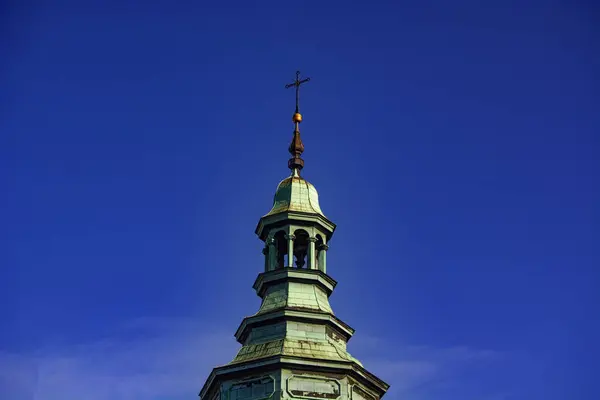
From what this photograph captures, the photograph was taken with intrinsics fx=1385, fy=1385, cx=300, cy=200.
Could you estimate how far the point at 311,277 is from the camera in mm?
70312

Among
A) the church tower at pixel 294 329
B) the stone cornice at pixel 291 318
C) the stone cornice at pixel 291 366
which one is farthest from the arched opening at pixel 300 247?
the stone cornice at pixel 291 366

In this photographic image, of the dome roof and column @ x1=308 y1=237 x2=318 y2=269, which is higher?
the dome roof

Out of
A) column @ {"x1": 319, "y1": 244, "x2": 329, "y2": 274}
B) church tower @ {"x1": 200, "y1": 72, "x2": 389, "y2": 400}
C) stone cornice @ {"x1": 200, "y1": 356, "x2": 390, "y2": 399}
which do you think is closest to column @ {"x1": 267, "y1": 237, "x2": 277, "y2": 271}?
church tower @ {"x1": 200, "y1": 72, "x2": 389, "y2": 400}

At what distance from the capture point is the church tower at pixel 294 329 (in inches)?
2544

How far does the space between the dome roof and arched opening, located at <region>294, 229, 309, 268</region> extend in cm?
122

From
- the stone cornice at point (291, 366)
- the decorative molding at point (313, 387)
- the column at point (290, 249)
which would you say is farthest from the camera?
the column at point (290, 249)

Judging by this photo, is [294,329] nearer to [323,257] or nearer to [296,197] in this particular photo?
[323,257]

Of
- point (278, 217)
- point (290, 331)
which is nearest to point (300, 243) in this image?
point (278, 217)

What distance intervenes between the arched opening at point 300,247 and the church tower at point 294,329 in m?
0.05

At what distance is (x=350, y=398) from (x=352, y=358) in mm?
3219

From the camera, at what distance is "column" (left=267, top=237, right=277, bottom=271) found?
234ft

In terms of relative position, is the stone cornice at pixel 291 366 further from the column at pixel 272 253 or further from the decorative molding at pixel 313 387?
the column at pixel 272 253

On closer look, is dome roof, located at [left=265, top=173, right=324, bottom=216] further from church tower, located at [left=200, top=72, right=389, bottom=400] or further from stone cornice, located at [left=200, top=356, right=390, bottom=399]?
stone cornice, located at [left=200, top=356, right=390, bottom=399]

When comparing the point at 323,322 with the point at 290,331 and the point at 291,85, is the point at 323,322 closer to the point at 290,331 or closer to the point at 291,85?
the point at 290,331
